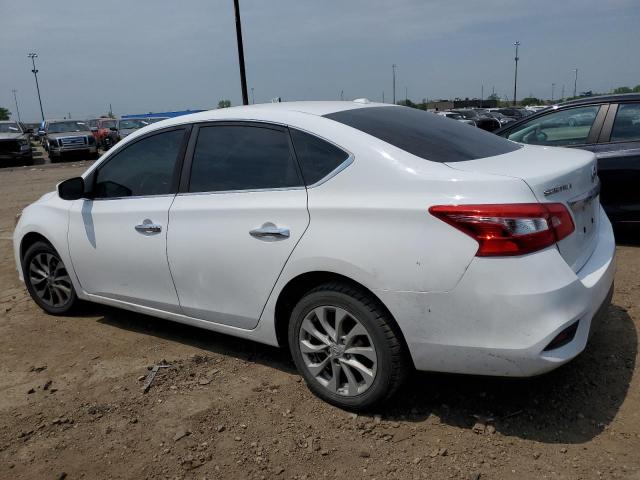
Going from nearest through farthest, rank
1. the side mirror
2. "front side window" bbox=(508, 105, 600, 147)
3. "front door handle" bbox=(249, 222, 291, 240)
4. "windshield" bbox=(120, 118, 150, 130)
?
"front door handle" bbox=(249, 222, 291, 240) → the side mirror → "front side window" bbox=(508, 105, 600, 147) → "windshield" bbox=(120, 118, 150, 130)

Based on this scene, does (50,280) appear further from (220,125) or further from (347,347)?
(347,347)

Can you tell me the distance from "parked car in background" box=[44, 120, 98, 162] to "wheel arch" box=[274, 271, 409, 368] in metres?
22.2

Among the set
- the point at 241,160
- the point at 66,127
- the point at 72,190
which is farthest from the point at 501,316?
the point at 66,127

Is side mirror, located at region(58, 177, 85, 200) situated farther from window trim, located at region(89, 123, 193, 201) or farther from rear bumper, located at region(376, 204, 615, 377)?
rear bumper, located at region(376, 204, 615, 377)

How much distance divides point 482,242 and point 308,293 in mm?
971

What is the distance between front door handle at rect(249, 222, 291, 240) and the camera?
296 centimetres

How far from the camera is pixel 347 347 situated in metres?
2.88

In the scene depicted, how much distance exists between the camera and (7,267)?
20.9 ft

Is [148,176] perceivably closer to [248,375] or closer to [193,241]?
[193,241]

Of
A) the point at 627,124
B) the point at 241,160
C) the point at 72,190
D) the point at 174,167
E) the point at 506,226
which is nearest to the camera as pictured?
the point at 506,226

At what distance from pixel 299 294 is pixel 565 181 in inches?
57.4

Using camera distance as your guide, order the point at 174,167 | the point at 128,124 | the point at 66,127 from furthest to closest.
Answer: the point at 66,127, the point at 128,124, the point at 174,167

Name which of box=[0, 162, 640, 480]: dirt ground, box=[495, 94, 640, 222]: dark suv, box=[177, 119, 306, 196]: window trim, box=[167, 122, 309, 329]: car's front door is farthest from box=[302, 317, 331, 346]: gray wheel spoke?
box=[495, 94, 640, 222]: dark suv

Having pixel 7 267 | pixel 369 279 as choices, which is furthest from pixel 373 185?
pixel 7 267
